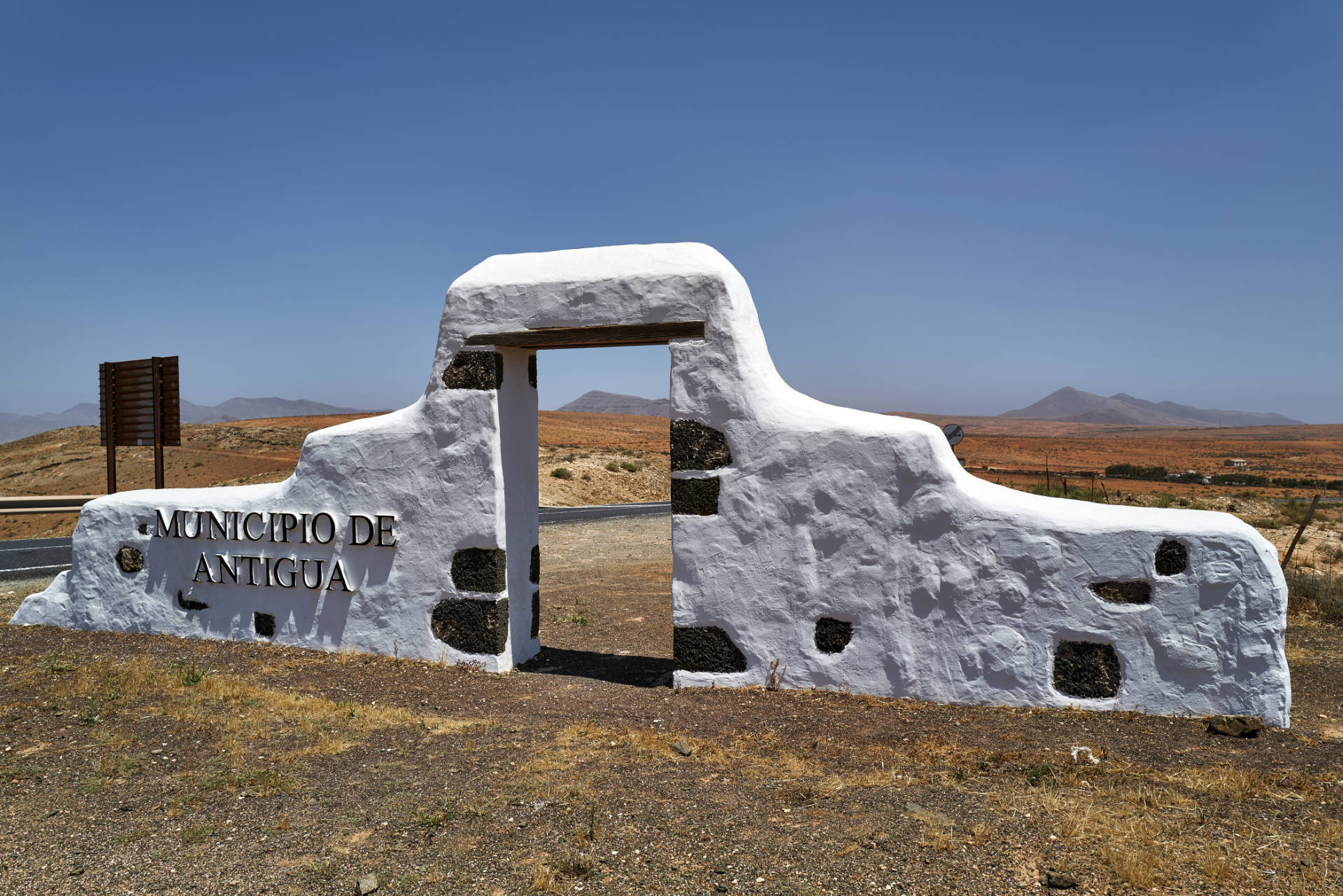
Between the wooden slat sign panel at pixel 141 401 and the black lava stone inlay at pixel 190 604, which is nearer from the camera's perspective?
the black lava stone inlay at pixel 190 604

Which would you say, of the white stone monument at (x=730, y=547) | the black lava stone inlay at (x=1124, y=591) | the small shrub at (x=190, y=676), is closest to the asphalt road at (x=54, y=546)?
the white stone monument at (x=730, y=547)

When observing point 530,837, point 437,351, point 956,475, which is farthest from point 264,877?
point 956,475

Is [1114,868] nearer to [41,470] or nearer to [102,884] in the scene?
[102,884]

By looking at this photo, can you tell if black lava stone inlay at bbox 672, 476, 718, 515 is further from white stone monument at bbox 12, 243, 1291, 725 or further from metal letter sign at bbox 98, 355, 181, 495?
metal letter sign at bbox 98, 355, 181, 495

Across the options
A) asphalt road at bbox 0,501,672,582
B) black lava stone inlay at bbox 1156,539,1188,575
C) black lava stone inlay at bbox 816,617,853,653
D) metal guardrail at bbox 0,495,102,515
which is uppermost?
black lava stone inlay at bbox 1156,539,1188,575

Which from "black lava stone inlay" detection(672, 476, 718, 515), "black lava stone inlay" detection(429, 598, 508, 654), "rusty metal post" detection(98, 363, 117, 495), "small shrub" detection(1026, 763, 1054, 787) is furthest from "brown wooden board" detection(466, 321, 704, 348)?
"rusty metal post" detection(98, 363, 117, 495)

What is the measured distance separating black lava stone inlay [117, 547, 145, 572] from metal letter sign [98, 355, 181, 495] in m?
3.19

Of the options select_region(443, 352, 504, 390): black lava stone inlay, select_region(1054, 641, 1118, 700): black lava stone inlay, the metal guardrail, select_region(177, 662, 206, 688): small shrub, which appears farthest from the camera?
the metal guardrail

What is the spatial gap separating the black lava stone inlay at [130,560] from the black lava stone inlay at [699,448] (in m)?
5.67

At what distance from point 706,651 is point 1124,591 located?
2.98m

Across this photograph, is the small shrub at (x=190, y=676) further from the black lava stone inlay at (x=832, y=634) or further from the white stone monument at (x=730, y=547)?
the black lava stone inlay at (x=832, y=634)

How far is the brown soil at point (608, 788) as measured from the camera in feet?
11.8

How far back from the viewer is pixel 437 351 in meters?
6.95

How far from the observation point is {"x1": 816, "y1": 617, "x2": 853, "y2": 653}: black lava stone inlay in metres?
6.02
